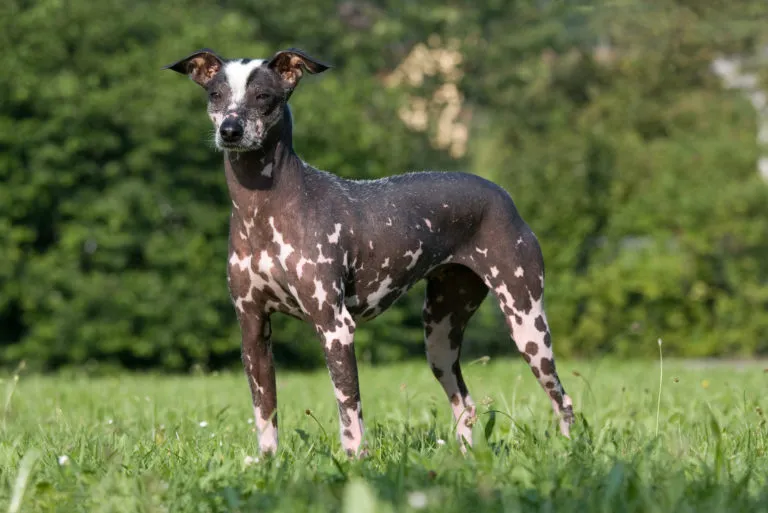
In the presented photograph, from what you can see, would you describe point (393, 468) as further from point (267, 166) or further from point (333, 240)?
point (267, 166)

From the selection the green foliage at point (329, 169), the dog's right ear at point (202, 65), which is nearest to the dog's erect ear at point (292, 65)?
the dog's right ear at point (202, 65)

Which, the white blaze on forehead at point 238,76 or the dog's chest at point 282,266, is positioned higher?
the white blaze on forehead at point 238,76

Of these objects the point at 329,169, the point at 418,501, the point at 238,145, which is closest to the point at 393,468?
the point at 418,501

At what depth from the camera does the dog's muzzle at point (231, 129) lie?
4.66 m

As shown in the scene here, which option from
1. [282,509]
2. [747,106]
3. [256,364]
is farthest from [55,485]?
[747,106]

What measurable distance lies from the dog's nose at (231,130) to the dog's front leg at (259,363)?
928 mm

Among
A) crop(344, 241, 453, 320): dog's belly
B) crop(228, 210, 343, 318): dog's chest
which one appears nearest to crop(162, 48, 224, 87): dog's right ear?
crop(228, 210, 343, 318): dog's chest

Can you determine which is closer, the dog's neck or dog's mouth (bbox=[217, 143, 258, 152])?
dog's mouth (bbox=[217, 143, 258, 152])

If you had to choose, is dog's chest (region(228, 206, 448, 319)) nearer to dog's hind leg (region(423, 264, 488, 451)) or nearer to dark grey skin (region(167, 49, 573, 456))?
dark grey skin (region(167, 49, 573, 456))

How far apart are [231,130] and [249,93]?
261mm

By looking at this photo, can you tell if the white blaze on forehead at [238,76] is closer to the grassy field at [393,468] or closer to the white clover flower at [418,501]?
the grassy field at [393,468]

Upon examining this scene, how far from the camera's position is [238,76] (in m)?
4.84

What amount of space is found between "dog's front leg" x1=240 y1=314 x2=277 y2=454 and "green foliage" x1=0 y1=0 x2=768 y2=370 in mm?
6466

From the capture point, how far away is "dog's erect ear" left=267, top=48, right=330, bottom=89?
4.91 metres
